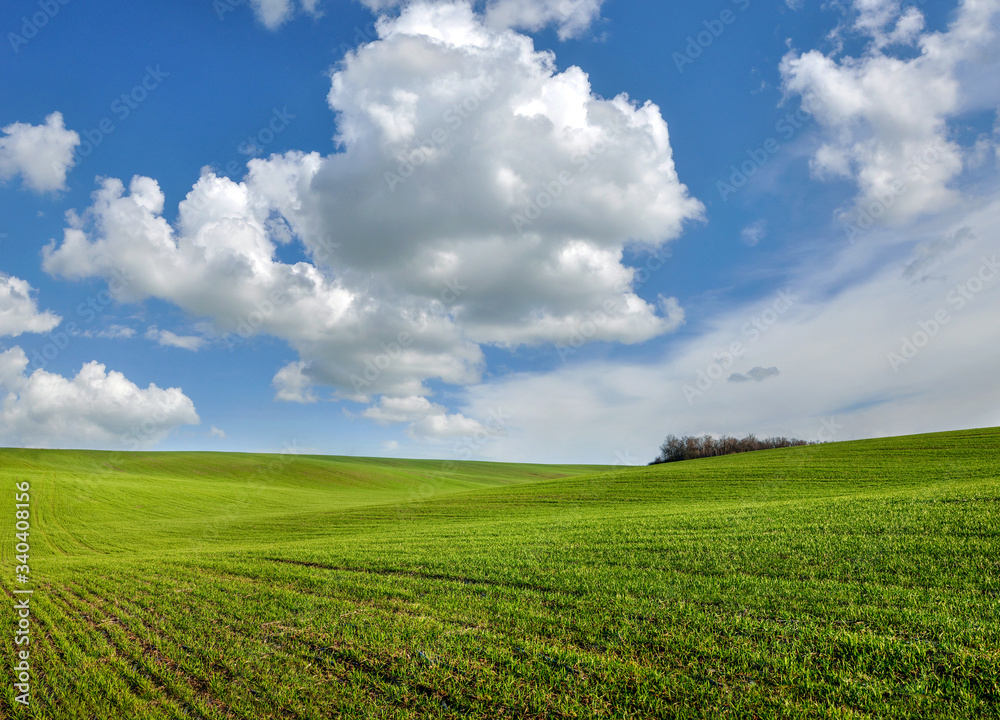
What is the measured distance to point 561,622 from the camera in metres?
8.54

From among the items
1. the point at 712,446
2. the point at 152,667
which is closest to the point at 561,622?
the point at 152,667

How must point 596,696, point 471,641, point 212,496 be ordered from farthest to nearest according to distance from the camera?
point 212,496
point 471,641
point 596,696

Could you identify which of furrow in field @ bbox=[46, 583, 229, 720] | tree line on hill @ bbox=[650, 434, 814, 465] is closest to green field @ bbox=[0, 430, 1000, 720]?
furrow in field @ bbox=[46, 583, 229, 720]

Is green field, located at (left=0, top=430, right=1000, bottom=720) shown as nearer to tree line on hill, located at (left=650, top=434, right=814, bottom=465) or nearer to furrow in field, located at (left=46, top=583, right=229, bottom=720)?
furrow in field, located at (left=46, top=583, right=229, bottom=720)

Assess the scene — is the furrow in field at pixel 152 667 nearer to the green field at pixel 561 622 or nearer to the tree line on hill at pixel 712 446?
the green field at pixel 561 622

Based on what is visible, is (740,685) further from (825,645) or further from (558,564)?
(558,564)

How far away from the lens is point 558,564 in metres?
12.7

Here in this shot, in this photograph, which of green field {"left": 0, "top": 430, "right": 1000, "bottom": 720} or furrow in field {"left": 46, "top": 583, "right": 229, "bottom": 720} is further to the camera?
furrow in field {"left": 46, "top": 583, "right": 229, "bottom": 720}

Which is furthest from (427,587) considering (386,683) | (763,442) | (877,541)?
(763,442)

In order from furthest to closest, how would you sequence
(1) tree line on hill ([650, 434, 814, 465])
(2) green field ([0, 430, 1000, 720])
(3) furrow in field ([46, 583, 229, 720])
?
1. (1) tree line on hill ([650, 434, 814, 465])
2. (3) furrow in field ([46, 583, 229, 720])
3. (2) green field ([0, 430, 1000, 720])

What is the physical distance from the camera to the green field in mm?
6148

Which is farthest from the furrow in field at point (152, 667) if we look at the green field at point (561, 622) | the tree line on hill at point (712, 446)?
the tree line on hill at point (712, 446)

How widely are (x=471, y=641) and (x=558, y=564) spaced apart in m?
5.24

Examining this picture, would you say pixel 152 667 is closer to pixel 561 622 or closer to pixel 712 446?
pixel 561 622
